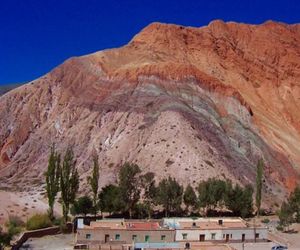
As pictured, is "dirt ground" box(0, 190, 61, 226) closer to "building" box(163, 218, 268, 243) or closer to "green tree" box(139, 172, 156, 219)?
"green tree" box(139, 172, 156, 219)

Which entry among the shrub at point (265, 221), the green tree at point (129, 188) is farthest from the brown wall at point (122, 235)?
the shrub at point (265, 221)

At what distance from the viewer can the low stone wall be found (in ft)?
169

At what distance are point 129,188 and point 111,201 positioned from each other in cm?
247

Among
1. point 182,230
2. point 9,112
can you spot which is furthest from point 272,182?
point 9,112

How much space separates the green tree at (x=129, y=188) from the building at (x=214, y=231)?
9013 mm

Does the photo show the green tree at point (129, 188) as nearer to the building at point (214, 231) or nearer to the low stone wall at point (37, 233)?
the low stone wall at point (37, 233)

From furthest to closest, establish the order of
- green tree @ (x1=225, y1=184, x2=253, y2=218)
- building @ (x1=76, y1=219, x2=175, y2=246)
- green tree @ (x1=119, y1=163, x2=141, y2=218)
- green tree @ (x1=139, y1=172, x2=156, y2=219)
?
1. green tree @ (x1=225, y1=184, x2=253, y2=218)
2. green tree @ (x1=139, y1=172, x2=156, y2=219)
3. green tree @ (x1=119, y1=163, x2=141, y2=218)
4. building @ (x1=76, y1=219, x2=175, y2=246)

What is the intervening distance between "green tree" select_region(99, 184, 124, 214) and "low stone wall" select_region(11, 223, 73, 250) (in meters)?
5.14

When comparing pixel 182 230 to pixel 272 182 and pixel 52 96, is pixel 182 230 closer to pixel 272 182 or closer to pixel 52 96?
pixel 272 182

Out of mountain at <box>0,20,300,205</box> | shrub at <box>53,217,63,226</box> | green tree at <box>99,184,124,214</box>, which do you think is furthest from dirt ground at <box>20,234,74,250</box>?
mountain at <box>0,20,300,205</box>

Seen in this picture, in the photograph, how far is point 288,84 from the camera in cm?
12531

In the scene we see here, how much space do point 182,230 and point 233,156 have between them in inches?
1425

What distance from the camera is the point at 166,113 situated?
290ft

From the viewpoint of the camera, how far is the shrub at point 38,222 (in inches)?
2324
